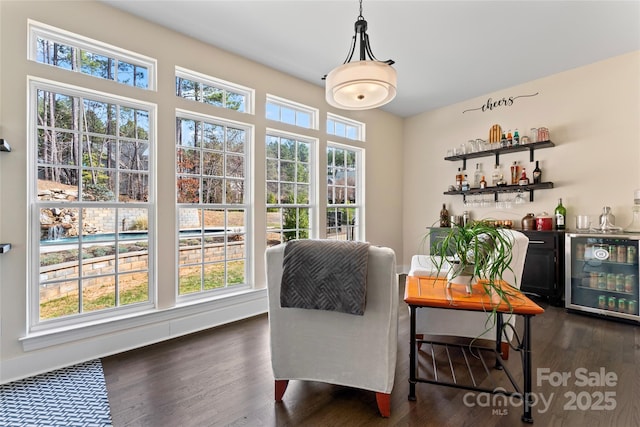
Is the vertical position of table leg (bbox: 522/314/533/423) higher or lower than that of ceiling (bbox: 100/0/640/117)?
lower

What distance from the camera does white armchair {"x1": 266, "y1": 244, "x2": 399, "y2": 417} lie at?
159 centimetres

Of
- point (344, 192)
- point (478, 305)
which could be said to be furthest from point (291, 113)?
point (478, 305)

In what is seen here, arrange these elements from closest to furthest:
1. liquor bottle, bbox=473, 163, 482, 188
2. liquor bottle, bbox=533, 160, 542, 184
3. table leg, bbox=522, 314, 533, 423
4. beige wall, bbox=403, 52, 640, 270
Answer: table leg, bbox=522, 314, 533, 423 → beige wall, bbox=403, 52, 640, 270 → liquor bottle, bbox=533, 160, 542, 184 → liquor bottle, bbox=473, 163, 482, 188

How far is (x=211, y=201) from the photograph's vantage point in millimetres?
3230

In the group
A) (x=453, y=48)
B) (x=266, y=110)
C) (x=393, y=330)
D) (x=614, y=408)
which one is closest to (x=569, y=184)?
(x=453, y=48)

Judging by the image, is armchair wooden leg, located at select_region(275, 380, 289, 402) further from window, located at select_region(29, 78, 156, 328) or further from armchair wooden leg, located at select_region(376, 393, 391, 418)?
window, located at select_region(29, 78, 156, 328)

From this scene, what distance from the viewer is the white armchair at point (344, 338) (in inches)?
62.6

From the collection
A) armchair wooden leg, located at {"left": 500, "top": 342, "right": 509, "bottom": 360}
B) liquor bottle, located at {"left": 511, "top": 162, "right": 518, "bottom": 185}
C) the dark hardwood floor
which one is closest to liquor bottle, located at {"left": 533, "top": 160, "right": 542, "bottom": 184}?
liquor bottle, located at {"left": 511, "top": 162, "right": 518, "bottom": 185}

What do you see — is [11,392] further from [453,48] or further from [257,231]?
[453,48]

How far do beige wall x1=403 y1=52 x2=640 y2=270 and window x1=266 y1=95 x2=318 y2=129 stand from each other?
97.7 inches

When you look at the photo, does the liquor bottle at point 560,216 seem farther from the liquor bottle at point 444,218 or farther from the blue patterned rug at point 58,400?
the blue patterned rug at point 58,400

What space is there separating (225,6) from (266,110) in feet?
3.95

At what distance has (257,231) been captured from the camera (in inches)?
139

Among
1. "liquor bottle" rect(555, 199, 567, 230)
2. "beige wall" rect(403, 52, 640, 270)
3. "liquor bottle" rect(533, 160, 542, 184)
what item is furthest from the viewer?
"liquor bottle" rect(533, 160, 542, 184)
